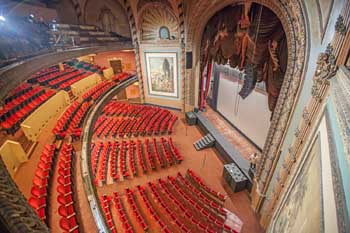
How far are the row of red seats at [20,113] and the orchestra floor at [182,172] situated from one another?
0.77 m

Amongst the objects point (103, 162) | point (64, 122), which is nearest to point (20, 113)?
point (64, 122)

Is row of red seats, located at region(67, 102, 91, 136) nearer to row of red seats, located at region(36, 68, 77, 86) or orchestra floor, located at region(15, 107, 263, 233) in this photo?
orchestra floor, located at region(15, 107, 263, 233)

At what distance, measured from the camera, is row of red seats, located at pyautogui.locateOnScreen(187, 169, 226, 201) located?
536 centimetres

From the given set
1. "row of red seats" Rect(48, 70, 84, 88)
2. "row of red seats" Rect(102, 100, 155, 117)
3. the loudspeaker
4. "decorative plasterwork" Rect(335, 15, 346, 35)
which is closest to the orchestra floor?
"row of red seats" Rect(102, 100, 155, 117)

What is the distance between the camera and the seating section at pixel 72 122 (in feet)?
18.7

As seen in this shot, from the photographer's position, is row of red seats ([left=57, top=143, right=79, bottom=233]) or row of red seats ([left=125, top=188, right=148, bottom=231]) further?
row of red seats ([left=125, top=188, right=148, bottom=231])

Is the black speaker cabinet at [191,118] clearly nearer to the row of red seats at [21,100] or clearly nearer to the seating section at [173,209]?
the seating section at [173,209]

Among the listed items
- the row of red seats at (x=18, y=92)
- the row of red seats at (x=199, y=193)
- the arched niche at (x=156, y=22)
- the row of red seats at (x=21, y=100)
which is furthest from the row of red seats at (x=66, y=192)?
the arched niche at (x=156, y=22)

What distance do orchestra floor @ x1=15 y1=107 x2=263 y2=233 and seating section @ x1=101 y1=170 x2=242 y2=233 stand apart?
1.09 feet

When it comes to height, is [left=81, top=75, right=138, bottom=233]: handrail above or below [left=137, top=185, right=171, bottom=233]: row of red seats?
above

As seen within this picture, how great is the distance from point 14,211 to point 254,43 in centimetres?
565

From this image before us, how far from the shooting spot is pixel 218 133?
790cm

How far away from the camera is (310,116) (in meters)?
2.83

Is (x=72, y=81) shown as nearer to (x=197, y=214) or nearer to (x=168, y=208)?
(x=168, y=208)
